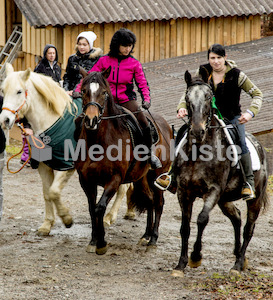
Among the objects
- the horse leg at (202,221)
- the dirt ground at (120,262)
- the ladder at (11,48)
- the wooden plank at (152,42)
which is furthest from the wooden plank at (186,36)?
the horse leg at (202,221)

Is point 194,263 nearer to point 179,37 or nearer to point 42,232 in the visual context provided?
point 42,232

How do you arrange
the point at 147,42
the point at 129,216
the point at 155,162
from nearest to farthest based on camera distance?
the point at 155,162, the point at 129,216, the point at 147,42

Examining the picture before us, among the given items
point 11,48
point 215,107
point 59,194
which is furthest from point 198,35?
point 215,107

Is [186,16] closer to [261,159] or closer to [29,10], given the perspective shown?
[29,10]

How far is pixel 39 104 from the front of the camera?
7758 mm

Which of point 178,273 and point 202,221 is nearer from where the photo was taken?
point 202,221

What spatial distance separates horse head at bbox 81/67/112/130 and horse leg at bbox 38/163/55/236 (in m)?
1.59

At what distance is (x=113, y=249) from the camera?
25.6 feet

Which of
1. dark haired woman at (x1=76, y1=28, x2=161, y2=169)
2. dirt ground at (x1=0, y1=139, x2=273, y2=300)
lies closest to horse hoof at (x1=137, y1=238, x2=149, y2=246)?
dirt ground at (x1=0, y1=139, x2=273, y2=300)

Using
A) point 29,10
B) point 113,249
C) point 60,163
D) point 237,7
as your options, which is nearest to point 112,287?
point 113,249

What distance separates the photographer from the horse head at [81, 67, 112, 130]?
22.3 feet

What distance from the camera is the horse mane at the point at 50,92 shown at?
7703 millimetres

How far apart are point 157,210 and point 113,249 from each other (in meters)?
0.92

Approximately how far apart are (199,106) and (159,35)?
999cm
